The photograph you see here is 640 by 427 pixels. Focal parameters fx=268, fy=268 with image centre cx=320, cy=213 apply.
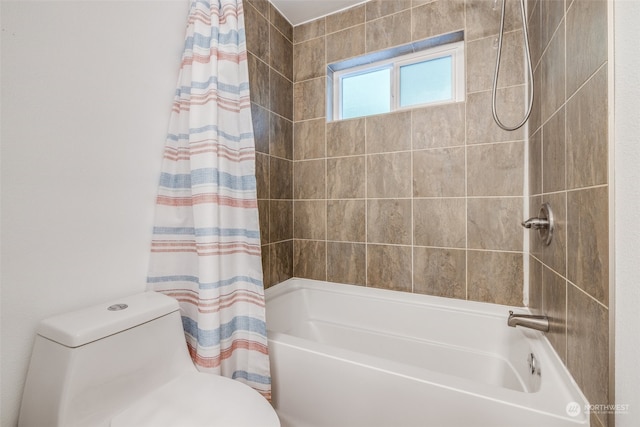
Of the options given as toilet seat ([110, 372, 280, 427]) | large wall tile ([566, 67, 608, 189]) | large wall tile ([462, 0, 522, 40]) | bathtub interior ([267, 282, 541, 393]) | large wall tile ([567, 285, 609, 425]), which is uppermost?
large wall tile ([462, 0, 522, 40])

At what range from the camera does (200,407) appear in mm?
752

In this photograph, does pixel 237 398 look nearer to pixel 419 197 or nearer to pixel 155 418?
pixel 155 418

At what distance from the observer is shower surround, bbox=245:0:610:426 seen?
2.40 feet

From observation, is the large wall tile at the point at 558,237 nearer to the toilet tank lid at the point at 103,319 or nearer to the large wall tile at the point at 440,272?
the large wall tile at the point at 440,272

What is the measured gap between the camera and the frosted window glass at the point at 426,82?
1669 millimetres

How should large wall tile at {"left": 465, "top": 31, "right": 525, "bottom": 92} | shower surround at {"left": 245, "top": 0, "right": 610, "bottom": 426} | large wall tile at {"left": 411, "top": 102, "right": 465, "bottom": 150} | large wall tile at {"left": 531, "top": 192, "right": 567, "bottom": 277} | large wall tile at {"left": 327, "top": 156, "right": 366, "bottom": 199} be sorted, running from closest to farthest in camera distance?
shower surround at {"left": 245, "top": 0, "right": 610, "bottom": 426}, large wall tile at {"left": 531, "top": 192, "right": 567, "bottom": 277}, large wall tile at {"left": 465, "top": 31, "right": 525, "bottom": 92}, large wall tile at {"left": 411, "top": 102, "right": 465, "bottom": 150}, large wall tile at {"left": 327, "top": 156, "right": 366, "bottom": 199}

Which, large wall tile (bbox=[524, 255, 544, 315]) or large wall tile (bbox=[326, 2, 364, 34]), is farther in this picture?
large wall tile (bbox=[326, 2, 364, 34])

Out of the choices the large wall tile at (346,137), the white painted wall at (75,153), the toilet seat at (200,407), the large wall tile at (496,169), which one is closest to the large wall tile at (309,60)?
the large wall tile at (346,137)

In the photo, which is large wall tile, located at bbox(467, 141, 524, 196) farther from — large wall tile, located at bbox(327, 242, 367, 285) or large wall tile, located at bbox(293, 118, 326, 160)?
large wall tile, located at bbox(293, 118, 326, 160)

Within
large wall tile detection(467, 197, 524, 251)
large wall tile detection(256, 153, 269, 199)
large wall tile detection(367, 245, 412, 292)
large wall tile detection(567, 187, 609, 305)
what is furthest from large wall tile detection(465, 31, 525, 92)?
large wall tile detection(256, 153, 269, 199)

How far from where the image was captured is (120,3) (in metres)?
0.98

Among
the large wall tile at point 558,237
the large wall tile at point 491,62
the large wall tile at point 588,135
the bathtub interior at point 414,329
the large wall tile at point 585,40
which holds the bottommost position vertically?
the bathtub interior at point 414,329

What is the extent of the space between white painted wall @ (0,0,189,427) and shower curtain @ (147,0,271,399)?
9 centimetres

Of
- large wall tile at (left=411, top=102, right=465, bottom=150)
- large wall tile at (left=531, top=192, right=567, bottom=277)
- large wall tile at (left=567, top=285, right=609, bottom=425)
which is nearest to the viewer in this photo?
large wall tile at (left=567, top=285, right=609, bottom=425)
